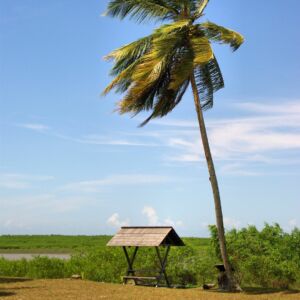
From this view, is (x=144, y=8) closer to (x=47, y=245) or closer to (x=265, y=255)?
(x=265, y=255)

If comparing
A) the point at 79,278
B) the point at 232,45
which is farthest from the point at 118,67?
the point at 79,278

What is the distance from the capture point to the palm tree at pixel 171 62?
2055cm

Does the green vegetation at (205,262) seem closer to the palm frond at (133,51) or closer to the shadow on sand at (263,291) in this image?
the shadow on sand at (263,291)

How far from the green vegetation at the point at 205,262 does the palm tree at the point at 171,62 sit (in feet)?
10.7

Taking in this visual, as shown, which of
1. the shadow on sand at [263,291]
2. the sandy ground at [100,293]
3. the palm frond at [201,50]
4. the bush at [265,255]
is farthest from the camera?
the bush at [265,255]

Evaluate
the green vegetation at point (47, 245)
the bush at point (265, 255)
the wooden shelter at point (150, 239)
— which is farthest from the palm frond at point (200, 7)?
the green vegetation at point (47, 245)

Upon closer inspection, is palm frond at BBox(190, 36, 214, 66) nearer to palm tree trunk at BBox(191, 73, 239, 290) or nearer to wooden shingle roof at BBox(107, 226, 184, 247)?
palm tree trunk at BBox(191, 73, 239, 290)

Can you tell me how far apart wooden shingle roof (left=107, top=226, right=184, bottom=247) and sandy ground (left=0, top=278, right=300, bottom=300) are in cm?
184

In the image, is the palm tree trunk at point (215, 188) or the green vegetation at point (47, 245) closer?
the palm tree trunk at point (215, 188)

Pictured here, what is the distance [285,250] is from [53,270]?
1112 centimetres

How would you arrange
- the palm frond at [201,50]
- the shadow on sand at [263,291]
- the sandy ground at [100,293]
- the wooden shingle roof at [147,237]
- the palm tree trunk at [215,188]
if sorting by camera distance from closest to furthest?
the sandy ground at [100,293] → the shadow on sand at [263,291] → the palm frond at [201,50] → the palm tree trunk at [215,188] → the wooden shingle roof at [147,237]

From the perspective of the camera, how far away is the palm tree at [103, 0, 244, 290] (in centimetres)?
2055

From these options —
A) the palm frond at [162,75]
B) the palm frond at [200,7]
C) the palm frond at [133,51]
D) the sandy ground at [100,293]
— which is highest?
the palm frond at [200,7]

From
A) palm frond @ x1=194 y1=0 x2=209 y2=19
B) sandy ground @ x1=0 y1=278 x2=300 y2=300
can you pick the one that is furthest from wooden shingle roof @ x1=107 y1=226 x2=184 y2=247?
palm frond @ x1=194 y1=0 x2=209 y2=19
